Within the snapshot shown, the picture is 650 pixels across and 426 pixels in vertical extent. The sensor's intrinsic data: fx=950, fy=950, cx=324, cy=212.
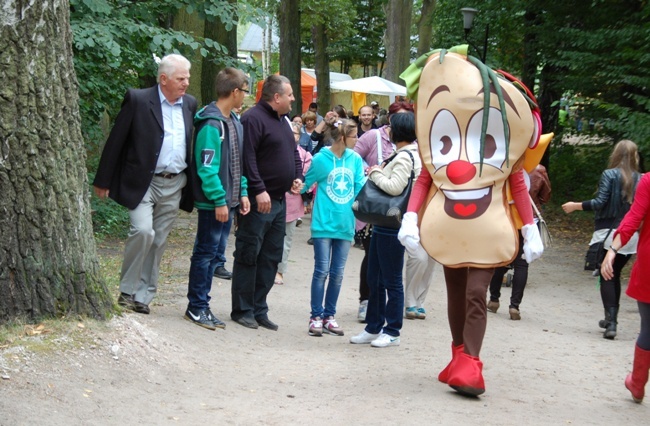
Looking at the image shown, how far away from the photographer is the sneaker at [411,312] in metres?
A: 9.74

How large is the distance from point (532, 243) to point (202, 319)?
2908 millimetres

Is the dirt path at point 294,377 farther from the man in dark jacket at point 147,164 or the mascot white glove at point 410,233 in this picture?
the mascot white glove at point 410,233

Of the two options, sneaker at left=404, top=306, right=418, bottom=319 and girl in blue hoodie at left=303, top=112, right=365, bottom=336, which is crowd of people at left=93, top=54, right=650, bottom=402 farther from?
sneaker at left=404, top=306, right=418, bottom=319

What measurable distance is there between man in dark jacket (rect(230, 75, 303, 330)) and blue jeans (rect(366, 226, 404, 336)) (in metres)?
0.94

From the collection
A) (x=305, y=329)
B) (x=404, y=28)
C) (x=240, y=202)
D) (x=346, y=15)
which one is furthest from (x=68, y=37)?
(x=346, y=15)

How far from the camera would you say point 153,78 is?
1432 centimetres

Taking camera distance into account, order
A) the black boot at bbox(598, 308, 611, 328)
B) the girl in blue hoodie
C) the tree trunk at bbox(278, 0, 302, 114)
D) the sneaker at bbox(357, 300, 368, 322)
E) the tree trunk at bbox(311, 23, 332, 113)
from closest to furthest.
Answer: the girl in blue hoodie
the sneaker at bbox(357, 300, 368, 322)
the black boot at bbox(598, 308, 611, 328)
the tree trunk at bbox(278, 0, 302, 114)
the tree trunk at bbox(311, 23, 332, 113)

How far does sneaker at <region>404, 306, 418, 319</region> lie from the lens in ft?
32.0

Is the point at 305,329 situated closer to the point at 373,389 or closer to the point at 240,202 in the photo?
the point at 240,202

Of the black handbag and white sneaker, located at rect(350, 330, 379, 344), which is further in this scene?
white sneaker, located at rect(350, 330, 379, 344)

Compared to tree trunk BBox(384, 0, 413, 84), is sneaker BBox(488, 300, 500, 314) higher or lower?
lower

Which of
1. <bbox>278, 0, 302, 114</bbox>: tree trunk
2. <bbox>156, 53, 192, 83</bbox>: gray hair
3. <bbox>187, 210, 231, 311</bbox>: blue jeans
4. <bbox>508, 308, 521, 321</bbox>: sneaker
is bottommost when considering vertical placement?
<bbox>508, 308, 521, 321</bbox>: sneaker

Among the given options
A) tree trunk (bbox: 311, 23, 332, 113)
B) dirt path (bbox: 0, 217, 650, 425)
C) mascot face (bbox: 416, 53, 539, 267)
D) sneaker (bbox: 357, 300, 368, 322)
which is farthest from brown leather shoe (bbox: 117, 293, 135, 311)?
tree trunk (bbox: 311, 23, 332, 113)

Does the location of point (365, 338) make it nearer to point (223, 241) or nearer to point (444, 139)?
point (444, 139)
